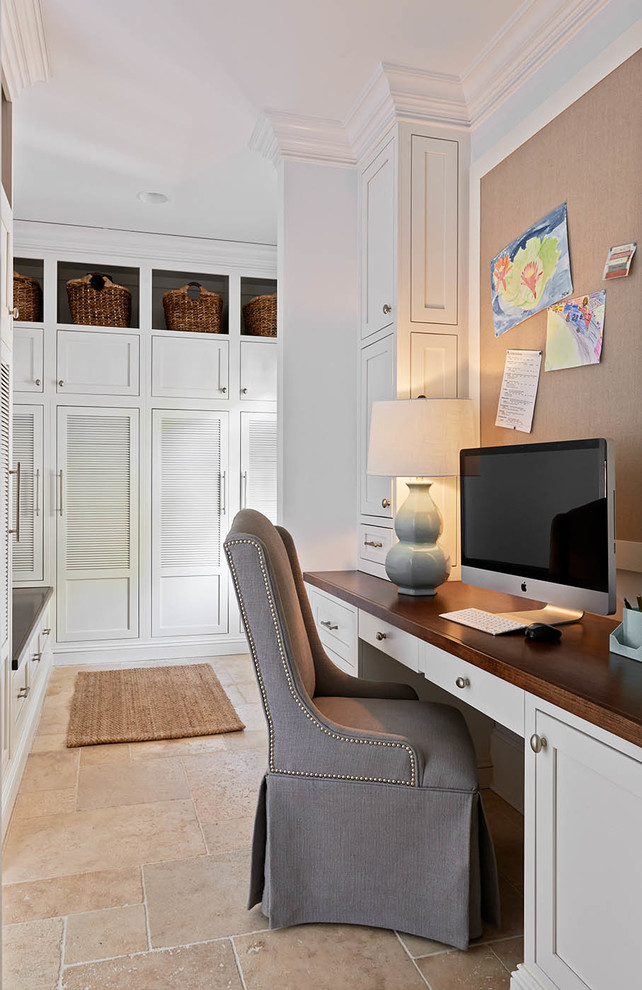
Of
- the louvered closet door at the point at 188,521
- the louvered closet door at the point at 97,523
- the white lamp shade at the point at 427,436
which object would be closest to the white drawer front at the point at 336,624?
the white lamp shade at the point at 427,436

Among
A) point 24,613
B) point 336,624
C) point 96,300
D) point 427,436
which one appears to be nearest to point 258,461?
point 96,300

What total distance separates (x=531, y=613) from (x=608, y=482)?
525 millimetres

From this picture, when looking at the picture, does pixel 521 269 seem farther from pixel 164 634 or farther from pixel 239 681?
pixel 164 634

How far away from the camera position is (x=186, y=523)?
190 inches

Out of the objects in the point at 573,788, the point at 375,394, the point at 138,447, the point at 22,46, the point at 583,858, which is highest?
the point at 22,46

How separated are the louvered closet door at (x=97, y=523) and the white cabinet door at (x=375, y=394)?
211cm

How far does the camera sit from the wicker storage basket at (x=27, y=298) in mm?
4430

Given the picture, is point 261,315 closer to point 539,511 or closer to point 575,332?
point 575,332

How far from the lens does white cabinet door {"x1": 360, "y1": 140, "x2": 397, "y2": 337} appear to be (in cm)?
283

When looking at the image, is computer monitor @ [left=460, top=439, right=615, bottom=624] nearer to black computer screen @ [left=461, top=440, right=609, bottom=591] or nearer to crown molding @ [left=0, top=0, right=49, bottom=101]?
black computer screen @ [left=461, top=440, right=609, bottom=591]

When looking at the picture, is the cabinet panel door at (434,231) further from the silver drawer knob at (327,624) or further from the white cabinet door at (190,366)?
the white cabinet door at (190,366)

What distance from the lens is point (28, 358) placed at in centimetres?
454

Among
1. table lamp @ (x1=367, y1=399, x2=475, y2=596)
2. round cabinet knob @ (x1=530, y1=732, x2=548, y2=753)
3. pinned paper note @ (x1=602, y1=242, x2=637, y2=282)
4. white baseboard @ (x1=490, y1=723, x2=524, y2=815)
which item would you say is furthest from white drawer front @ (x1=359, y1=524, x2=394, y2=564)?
round cabinet knob @ (x1=530, y1=732, x2=548, y2=753)

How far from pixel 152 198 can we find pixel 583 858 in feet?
12.6
